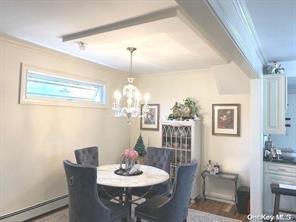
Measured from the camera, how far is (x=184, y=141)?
14.2ft

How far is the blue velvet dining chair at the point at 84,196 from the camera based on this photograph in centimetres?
230

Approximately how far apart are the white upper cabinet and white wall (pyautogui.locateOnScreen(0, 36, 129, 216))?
2994mm

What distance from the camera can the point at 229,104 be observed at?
4258 mm

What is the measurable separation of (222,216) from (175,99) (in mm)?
2350

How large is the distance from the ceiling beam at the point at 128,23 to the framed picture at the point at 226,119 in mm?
2646

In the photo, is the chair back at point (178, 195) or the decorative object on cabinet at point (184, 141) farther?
the decorative object on cabinet at point (184, 141)

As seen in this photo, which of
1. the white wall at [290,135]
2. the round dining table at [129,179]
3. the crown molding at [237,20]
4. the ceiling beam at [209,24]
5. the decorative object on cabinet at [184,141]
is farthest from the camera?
the white wall at [290,135]

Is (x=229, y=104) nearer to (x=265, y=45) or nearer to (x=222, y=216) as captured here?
(x=265, y=45)

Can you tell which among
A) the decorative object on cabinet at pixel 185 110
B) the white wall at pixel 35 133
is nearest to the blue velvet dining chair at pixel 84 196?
the white wall at pixel 35 133

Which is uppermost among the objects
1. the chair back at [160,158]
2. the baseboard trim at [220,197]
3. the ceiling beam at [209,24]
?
the ceiling beam at [209,24]

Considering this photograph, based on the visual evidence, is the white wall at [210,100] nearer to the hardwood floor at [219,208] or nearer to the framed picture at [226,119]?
the framed picture at [226,119]

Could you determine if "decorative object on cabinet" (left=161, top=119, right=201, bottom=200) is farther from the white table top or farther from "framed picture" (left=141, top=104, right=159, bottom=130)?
the white table top

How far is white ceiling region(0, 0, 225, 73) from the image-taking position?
2.05 m

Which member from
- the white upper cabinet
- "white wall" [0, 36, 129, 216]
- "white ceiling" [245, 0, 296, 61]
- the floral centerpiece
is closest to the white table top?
the floral centerpiece
